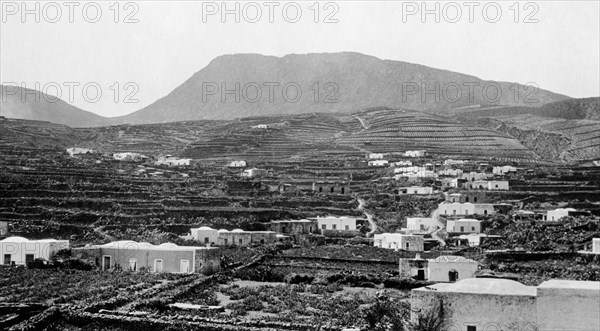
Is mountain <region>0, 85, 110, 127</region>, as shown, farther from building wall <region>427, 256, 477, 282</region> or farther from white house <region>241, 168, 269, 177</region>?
building wall <region>427, 256, 477, 282</region>

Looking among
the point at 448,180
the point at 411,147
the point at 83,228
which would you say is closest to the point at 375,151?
the point at 411,147

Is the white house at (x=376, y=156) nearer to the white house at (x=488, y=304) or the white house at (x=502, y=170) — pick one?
the white house at (x=502, y=170)

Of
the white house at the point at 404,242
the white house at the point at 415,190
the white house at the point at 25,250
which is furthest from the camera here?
the white house at the point at 415,190

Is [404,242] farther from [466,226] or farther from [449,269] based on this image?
[449,269]

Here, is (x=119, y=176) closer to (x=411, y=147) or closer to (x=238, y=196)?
(x=238, y=196)

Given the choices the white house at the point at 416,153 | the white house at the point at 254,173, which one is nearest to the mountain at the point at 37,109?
the white house at the point at 254,173

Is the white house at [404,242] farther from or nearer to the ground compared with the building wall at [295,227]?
nearer to the ground

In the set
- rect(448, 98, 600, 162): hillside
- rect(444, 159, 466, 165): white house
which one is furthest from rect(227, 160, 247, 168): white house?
rect(448, 98, 600, 162): hillside
